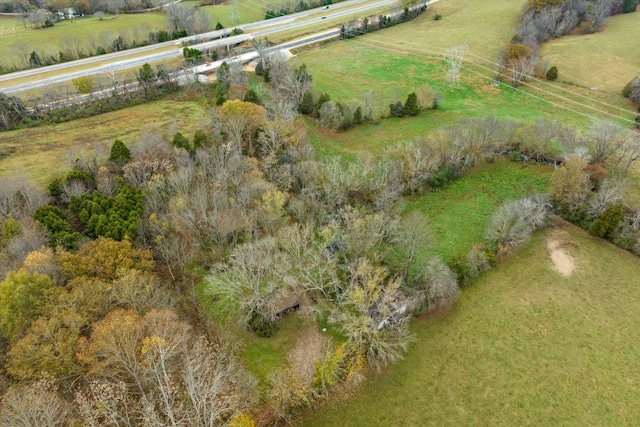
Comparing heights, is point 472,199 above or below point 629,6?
below

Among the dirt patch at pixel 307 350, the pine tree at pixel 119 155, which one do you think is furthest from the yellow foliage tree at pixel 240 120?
the dirt patch at pixel 307 350

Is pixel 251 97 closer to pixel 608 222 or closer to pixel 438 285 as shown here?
pixel 438 285

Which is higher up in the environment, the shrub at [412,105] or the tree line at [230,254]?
the shrub at [412,105]

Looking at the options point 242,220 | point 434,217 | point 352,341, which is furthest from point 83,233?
point 434,217

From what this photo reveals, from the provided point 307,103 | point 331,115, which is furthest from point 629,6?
point 307,103

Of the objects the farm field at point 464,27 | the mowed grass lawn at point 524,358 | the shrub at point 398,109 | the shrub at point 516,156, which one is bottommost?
the mowed grass lawn at point 524,358

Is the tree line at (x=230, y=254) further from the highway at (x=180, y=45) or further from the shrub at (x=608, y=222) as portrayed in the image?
the highway at (x=180, y=45)
